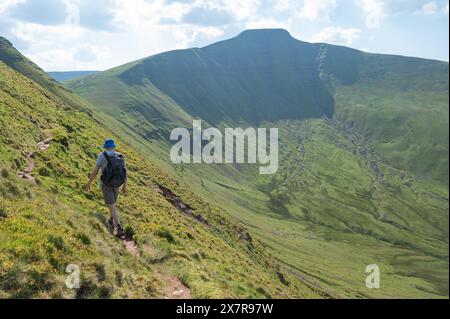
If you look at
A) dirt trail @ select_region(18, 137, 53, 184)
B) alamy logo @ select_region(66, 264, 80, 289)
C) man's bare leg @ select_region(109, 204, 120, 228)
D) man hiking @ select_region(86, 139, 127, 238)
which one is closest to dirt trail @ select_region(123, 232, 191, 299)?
man's bare leg @ select_region(109, 204, 120, 228)

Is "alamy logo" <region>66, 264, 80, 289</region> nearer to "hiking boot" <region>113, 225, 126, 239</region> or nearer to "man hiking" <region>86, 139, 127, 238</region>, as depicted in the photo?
"man hiking" <region>86, 139, 127, 238</region>

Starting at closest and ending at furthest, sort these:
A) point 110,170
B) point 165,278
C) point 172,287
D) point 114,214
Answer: point 172,287
point 165,278
point 110,170
point 114,214

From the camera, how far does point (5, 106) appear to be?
36844 mm

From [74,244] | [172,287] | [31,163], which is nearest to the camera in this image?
[172,287]

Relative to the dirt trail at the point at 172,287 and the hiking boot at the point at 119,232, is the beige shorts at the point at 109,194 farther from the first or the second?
the dirt trail at the point at 172,287

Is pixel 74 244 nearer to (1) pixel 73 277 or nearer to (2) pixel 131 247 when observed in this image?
(1) pixel 73 277

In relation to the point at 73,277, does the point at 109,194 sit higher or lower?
higher

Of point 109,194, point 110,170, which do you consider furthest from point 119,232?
point 110,170

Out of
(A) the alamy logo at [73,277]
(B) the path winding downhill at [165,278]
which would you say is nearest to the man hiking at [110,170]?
(B) the path winding downhill at [165,278]

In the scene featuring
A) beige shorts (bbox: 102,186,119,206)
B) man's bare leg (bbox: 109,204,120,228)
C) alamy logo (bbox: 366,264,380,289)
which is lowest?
alamy logo (bbox: 366,264,380,289)

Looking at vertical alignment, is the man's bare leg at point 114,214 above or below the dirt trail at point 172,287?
above
